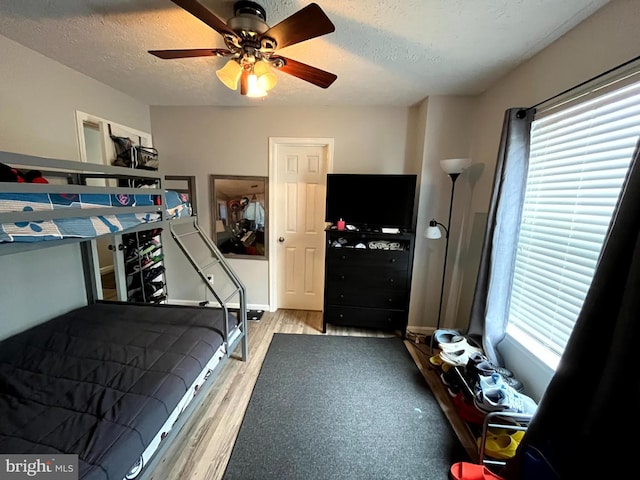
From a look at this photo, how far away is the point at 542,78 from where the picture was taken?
63.1 inches

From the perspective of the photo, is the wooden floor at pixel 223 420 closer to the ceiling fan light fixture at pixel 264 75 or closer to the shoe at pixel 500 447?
the shoe at pixel 500 447

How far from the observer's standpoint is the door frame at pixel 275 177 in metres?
2.80

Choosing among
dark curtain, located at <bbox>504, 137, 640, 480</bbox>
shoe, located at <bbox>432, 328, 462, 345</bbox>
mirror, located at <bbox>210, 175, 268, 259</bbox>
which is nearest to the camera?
dark curtain, located at <bbox>504, 137, 640, 480</bbox>

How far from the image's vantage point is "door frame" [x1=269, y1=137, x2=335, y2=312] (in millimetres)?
2803

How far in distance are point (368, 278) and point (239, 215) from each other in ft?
5.46

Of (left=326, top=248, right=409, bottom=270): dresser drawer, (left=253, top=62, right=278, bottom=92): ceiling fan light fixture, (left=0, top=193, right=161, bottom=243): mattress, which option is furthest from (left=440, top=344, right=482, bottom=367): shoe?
(left=0, top=193, right=161, bottom=243): mattress

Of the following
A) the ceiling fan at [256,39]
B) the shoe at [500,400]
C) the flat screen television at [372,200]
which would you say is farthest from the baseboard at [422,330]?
the ceiling fan at [256,39]

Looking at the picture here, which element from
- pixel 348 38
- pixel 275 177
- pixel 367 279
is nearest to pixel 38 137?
pixel 275 177

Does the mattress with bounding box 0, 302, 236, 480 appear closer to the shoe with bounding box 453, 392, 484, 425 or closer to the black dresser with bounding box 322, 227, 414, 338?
the black dresser with bounding box 322, 227, 414, 338

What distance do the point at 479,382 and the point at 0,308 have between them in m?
2.97

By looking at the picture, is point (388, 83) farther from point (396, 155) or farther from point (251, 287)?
point (251, 287)

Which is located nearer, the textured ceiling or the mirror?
the textured ceiling

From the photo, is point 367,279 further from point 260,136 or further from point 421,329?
point 260,136

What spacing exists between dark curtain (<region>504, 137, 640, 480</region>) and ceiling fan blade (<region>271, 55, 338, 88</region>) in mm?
1434
